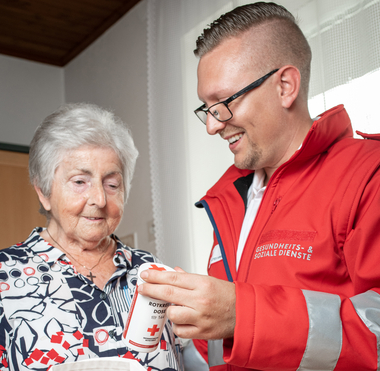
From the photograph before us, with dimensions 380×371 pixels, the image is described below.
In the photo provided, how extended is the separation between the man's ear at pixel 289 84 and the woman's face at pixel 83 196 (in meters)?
0.55

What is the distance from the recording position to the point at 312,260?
1042 millimetres

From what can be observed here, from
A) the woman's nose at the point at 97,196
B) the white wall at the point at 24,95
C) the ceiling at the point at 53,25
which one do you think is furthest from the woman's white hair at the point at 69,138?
the white wall at the point at 24,95

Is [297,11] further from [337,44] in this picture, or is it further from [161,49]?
[161,49]

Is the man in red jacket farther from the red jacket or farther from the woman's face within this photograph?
the woman's face

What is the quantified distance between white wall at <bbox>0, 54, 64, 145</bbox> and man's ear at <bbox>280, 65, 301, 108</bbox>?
9.89ft

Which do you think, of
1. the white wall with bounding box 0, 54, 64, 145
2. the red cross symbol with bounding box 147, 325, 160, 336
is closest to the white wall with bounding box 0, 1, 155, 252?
the white wall with bounding box 0, 54, 64, 145

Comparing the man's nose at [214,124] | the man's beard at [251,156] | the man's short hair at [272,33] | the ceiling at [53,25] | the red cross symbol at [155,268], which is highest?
the ceiling at [53,25]

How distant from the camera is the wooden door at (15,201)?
366cm

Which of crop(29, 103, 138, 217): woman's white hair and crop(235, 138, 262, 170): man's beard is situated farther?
crop(29, 103, 138, 217): woman's white hair

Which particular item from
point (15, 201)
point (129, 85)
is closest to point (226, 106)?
point (129, 85)

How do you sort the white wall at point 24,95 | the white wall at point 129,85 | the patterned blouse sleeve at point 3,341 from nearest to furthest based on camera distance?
the patterned blouse sleeve at point 3,341, the white wall at point 129,85, the white wall at point 24,95

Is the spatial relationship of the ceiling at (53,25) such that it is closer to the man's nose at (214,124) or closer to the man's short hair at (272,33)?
the man's short hair at (272,33)

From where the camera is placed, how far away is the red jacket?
0.88 m

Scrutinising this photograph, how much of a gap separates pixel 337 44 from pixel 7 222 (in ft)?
9.35
